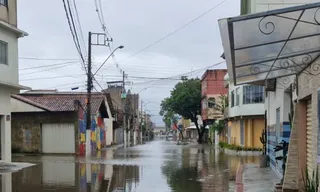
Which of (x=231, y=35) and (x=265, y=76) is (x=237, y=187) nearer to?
(x=265, y=76)

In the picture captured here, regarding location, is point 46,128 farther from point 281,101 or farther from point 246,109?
point 281,101

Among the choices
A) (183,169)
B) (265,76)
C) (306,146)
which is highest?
(265,76)

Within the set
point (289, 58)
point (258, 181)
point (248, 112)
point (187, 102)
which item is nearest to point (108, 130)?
point (187, 102)

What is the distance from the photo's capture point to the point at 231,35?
7.35 metres

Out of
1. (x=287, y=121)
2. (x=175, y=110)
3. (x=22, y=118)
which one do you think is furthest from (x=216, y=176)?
(x=175, y=110)

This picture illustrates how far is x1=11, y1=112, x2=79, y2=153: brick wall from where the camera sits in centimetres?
3450

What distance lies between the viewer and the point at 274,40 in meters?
8.20

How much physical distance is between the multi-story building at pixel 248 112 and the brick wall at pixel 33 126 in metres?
A: 13.3

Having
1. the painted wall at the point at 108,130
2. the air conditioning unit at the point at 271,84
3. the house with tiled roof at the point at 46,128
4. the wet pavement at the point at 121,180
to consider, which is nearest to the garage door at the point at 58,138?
the house with tiled roof at the point at 46,128

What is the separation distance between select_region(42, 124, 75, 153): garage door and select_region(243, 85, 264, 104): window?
551 inches

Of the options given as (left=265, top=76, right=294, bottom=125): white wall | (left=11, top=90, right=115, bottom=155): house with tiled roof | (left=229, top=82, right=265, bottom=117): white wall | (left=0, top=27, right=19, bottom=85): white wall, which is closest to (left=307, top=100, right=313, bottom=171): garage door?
(left=265, top=76, right=294, bottom=125): white wall

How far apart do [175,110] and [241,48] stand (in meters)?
61.9

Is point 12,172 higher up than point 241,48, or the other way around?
point 241,48

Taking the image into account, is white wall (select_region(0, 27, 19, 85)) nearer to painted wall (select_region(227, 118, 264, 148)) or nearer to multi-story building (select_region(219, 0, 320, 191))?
multi-story building (select_region(219, 0, 320, 191))
